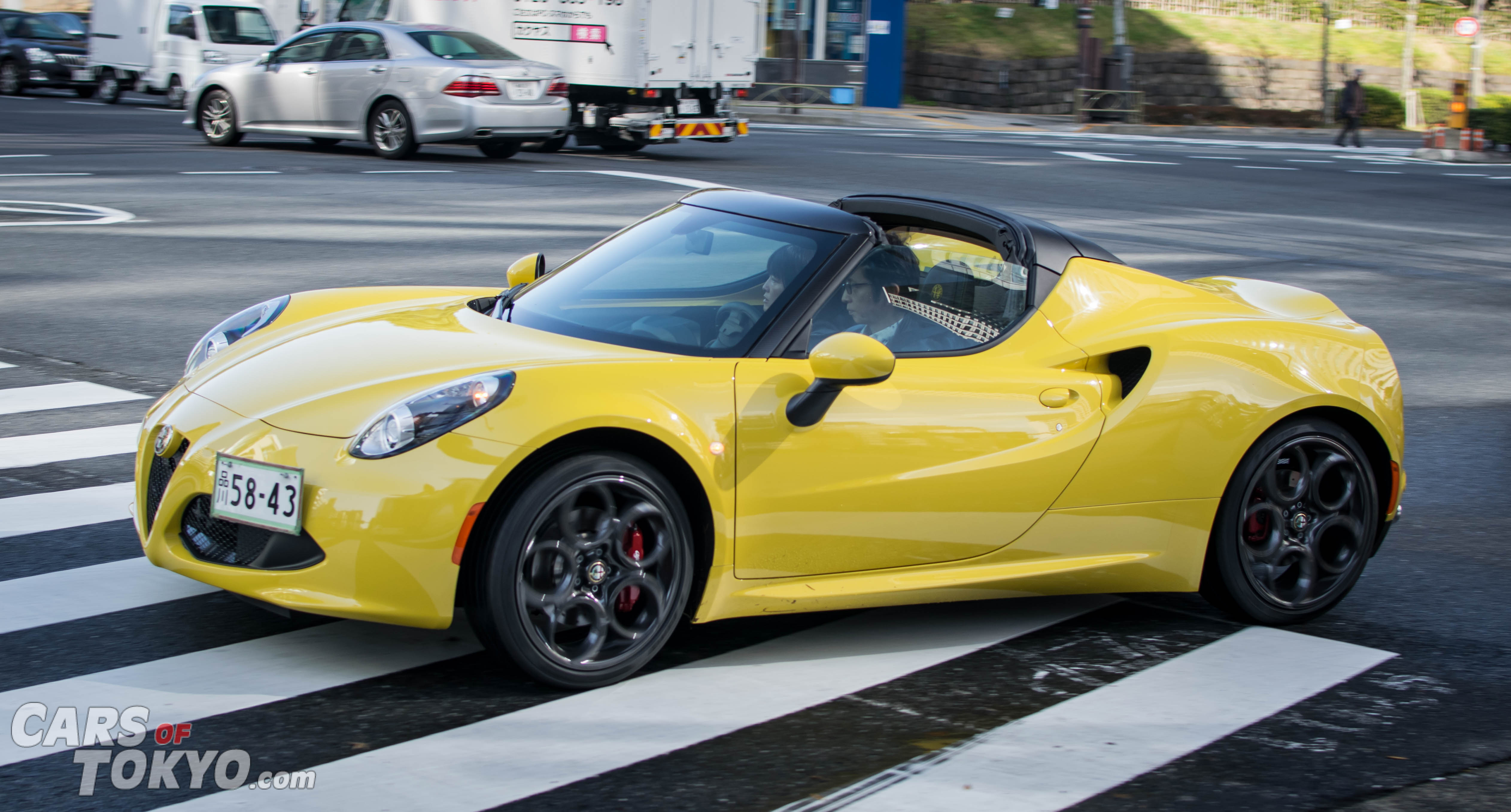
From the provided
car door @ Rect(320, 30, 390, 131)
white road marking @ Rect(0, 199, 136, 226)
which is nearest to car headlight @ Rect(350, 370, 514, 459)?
white road marking @ Rect(0, 199, 136, 226)

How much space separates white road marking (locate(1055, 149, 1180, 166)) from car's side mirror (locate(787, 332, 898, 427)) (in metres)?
21.0

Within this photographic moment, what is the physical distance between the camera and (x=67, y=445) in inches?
252

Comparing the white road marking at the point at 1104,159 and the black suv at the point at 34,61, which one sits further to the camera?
the black suv at the point at 34,61

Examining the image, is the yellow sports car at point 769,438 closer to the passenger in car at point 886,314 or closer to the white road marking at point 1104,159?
the passenger in car at point 886,314

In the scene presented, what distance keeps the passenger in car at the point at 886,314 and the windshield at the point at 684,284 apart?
13 centimetres

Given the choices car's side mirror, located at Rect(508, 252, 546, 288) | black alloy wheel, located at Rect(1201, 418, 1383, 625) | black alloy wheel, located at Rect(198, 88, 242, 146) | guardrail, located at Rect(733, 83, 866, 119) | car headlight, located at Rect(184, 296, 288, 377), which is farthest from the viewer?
guardrail, located at Rect(733, 83, 866, 119)

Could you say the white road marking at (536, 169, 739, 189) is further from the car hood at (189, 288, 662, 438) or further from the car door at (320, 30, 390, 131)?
the car hood at (189, 288, 662, 438)

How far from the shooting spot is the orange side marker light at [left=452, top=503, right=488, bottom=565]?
3.73 metres

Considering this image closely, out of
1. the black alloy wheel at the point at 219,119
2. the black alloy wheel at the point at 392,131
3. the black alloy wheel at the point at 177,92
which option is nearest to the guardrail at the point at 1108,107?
the black alloy wheel at the point at 177,92

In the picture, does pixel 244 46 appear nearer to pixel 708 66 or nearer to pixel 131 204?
pixel 708 66

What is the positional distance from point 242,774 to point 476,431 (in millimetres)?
922

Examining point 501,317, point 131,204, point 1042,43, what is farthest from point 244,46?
point 1042,43

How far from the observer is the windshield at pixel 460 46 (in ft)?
60.8

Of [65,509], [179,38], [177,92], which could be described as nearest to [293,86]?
[179,38]
